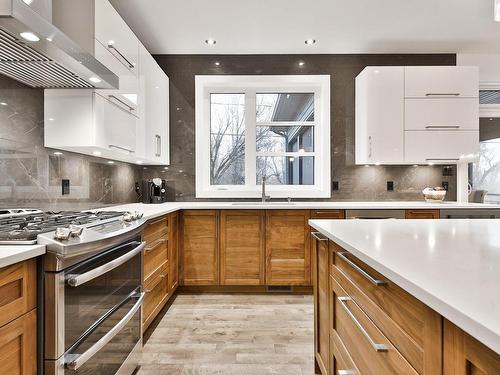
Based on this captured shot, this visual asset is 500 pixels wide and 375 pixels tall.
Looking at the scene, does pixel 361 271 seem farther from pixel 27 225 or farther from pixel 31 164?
pixel 31 164

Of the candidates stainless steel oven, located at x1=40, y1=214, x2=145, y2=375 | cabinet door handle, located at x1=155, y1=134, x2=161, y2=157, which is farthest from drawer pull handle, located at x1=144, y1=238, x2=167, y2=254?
cabinet door handle, located at x1=155, y1=134, x2=161, y2=157

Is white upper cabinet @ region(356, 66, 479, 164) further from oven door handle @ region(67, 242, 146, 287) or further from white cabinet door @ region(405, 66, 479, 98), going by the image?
oven door handle @ region(67, 242, 146, 287)

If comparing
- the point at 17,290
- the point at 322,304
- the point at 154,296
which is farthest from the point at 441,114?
the point at 17,290

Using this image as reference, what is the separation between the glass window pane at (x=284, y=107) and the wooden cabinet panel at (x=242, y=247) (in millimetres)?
1308

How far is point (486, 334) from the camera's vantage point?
1.51 ft

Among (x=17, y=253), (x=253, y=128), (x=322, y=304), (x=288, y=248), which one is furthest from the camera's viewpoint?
(x=253, y=128)

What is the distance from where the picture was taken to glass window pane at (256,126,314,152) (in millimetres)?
3883

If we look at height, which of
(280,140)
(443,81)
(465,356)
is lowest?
(465,356)

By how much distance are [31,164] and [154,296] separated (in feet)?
3.97

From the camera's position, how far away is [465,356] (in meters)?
0.56

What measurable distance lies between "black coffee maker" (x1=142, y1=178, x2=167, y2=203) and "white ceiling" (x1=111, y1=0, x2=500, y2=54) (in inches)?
A: 56.7

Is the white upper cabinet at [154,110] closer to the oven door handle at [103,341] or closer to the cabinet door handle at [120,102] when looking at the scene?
the cabinet door handle at [120,102]

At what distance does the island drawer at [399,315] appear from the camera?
0.67m

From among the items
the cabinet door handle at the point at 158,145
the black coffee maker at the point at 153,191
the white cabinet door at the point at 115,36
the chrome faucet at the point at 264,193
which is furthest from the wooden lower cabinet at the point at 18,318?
the chrome faucet at the point at 264,193
